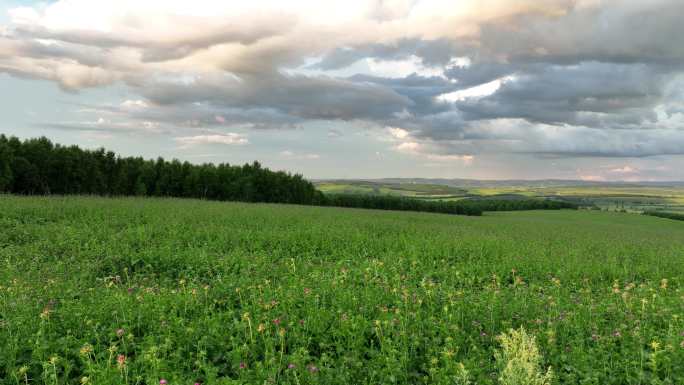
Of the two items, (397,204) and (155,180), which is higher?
(155,180)

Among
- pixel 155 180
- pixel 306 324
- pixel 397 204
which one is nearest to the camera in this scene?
pixel 306 324

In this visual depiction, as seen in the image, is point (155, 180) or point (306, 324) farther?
point (155, 180)

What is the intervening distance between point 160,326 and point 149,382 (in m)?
1.82

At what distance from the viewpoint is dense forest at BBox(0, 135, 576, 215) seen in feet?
153

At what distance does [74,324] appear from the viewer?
20.8 ft

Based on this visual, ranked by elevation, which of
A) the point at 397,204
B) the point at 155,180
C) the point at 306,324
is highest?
the point at 155,180

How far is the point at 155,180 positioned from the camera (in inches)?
2442

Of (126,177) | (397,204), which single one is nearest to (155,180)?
(126,177)

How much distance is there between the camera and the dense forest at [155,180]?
153 ft

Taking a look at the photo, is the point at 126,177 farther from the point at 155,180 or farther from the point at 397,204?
the point at 397,204

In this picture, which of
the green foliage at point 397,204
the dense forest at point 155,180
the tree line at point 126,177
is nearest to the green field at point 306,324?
the dense forest at point 155,180

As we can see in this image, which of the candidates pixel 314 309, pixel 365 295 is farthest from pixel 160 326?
pixel 365 295

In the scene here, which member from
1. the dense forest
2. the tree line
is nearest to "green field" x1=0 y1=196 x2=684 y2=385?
the dense forest

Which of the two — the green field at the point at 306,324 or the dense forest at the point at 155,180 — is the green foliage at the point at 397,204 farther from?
the green field at the point at 306,324
